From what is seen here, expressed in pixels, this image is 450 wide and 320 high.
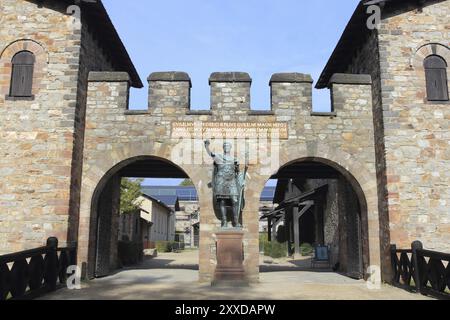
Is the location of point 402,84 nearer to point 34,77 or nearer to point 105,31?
point 105,31

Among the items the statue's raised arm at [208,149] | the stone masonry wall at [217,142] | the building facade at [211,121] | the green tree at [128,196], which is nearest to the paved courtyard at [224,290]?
the building facade at [211,121]

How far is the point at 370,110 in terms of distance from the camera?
10844mm

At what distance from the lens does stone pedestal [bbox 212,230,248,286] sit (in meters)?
9.05

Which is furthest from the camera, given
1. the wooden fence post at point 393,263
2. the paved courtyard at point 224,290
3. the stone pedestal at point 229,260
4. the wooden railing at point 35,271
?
the wooden fence post at point 393,263

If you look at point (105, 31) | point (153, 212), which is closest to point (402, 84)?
point (105, 31)

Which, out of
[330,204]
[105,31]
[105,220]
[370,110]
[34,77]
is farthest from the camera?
[330,204]

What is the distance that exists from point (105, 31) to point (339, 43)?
Result: 612 cm

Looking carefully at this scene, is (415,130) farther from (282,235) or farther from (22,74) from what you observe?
(282,235)

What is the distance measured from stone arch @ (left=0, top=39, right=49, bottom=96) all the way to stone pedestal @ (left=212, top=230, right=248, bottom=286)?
5304mm

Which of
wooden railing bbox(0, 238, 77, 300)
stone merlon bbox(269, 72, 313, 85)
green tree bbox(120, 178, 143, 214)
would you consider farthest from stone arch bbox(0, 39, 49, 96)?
green tree bbox(120, 178, 143, 214)

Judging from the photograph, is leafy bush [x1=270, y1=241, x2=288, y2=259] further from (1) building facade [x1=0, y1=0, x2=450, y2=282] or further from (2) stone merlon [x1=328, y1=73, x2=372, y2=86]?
(2) stone merlon [x1=328, y1=73, x2=372, y2=86]

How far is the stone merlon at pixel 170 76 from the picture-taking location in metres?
10.8

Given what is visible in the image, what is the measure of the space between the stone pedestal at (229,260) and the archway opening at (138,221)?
2469 millimetres

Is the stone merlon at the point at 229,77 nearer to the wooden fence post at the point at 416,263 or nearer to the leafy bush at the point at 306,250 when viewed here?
the wooden fence post at the point at 416,263
